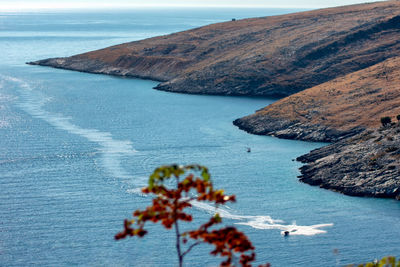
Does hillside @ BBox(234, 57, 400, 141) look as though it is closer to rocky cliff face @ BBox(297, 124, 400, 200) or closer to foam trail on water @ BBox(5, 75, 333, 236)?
rocky cliff face @ BBox(297, 124, 400, 200)

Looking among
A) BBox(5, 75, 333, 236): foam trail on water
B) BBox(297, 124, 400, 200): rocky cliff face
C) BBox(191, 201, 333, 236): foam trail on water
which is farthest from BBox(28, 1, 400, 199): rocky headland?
BBox(5, 75, 333, 236): foam trail on water

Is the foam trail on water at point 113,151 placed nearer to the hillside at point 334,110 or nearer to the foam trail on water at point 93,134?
the foam trail on water at point 93,134

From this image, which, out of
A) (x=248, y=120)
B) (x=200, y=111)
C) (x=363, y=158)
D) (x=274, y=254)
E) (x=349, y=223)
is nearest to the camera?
(x=274, y=254)

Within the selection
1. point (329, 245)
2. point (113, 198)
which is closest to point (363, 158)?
point (329, 245)

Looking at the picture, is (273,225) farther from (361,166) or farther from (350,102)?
(350,102)

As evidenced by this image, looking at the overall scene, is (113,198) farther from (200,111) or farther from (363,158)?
(200,111)

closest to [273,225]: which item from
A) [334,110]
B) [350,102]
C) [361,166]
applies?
[361,166]
